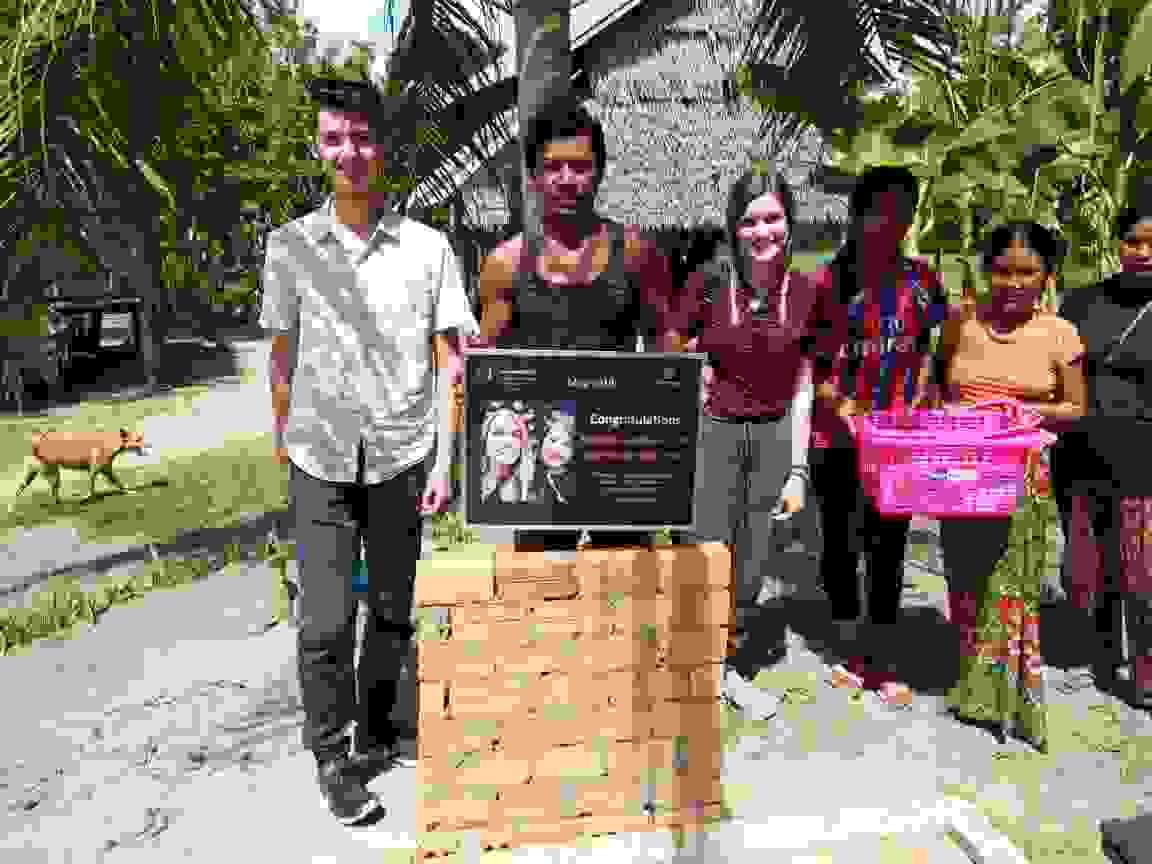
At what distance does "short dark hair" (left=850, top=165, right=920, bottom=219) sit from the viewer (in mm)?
3488

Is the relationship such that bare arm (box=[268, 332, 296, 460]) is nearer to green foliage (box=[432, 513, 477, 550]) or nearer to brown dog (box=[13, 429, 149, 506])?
green foliage (box=[432, 513, 477, 550])

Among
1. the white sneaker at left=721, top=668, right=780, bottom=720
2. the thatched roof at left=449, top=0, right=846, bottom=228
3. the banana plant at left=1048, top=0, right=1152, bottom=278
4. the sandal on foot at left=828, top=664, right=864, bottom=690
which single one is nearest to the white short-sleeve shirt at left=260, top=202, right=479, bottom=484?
the white sneaker at left=721, top=668, right=780, bottom=720

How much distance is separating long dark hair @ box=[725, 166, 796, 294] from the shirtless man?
1.54ft

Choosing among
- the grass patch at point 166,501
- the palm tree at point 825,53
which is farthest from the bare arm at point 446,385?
the grass patch at point 166,501

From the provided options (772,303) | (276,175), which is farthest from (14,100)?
(276,175)

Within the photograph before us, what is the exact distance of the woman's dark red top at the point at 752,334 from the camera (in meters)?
3.51

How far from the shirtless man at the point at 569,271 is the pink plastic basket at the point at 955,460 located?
2.95 feet

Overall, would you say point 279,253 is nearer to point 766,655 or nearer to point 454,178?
point 766,655

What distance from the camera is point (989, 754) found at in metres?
3.48

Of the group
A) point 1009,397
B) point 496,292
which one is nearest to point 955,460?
point 1009,397

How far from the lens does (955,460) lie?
10.7ft

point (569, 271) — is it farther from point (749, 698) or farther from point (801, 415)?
point (749, 698)

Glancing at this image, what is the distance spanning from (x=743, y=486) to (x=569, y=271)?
1195mm

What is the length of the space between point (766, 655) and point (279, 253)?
2.70m
